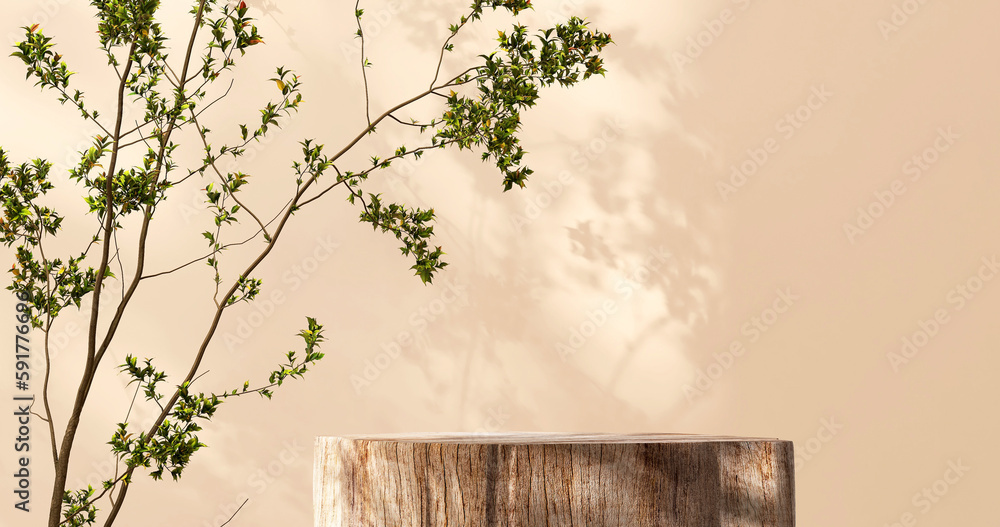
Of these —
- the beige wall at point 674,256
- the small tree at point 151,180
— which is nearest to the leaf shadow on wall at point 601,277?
the beige wall at point 674,256

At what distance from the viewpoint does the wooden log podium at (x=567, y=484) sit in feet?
3.65

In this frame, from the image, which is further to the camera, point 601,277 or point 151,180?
point 601,277

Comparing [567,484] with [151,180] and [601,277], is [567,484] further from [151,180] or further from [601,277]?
[601,277]

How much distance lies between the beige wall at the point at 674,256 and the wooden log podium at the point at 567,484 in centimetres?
163

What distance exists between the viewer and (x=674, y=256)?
9.63 feet

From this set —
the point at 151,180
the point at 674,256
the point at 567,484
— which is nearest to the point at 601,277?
the point at 674,256

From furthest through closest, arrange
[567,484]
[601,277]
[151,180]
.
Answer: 1. [601,277]
2. [151,180]
3. [567,484]

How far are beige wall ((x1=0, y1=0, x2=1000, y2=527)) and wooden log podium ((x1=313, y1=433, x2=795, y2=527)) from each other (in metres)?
1.63

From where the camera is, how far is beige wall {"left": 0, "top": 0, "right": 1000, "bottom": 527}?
9.11 ft

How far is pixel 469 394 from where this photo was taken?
2842mm

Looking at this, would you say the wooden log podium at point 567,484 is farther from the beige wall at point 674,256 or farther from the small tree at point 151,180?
the beige wall at point 674,256

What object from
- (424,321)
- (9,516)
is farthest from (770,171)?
(9,516)

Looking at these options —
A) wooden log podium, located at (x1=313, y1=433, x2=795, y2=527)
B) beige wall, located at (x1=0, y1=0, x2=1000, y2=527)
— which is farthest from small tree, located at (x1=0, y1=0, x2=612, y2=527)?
wooden log podium, located at (x1=313, y1=433, x2=795, y2=527)

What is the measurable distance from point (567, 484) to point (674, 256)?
192 centimetres
